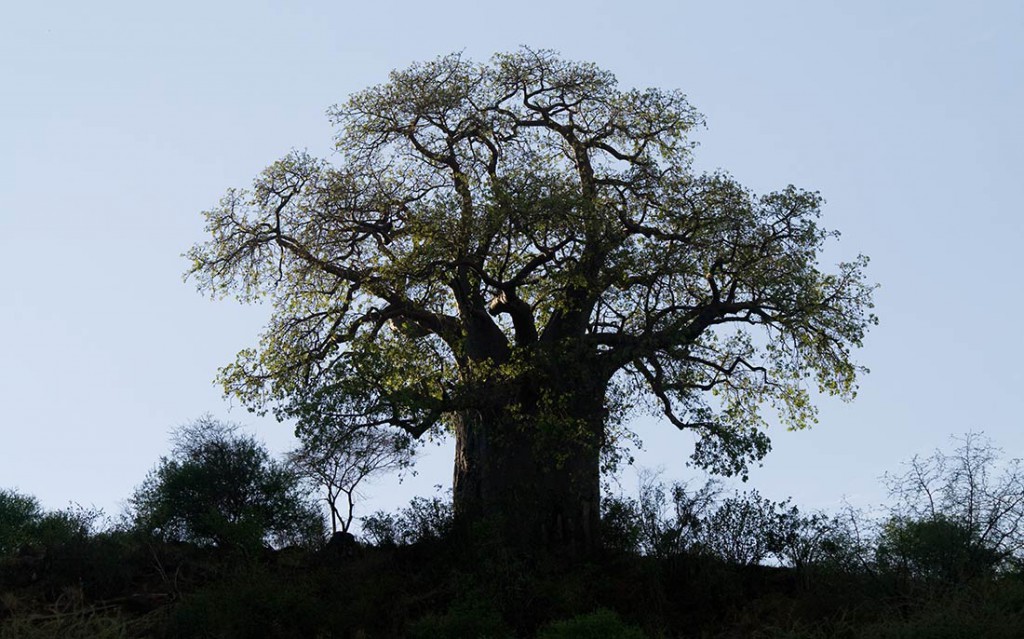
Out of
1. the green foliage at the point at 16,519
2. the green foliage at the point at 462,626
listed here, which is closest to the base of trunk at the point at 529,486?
the green foliage at the point at 462,626

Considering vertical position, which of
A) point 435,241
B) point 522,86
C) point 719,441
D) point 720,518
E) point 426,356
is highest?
point 522,86

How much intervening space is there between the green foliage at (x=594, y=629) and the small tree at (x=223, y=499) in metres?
7.20

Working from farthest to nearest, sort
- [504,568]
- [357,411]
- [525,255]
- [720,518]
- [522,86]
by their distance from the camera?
[522,86], [525,255], [357,411], [720,518], [504,568]

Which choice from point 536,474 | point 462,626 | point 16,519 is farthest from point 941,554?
point 16,519

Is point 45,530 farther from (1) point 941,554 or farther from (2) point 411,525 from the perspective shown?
(1) point 941,554

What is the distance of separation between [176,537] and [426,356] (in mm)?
5383

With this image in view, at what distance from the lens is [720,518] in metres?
19.8

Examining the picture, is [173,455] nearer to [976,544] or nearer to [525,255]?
[525,255]

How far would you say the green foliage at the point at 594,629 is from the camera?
15.7 metres

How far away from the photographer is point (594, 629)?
621 inches

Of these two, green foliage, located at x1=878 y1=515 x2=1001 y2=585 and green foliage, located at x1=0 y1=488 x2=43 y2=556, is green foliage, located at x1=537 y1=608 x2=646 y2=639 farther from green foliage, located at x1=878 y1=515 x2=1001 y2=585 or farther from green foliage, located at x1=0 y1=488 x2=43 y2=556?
green foliage, located at x1=0 y1=488 x2=43 y2=556

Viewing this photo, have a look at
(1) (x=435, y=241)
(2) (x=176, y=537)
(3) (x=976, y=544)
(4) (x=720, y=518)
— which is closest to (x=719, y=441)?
(4) (x=720, y=518)

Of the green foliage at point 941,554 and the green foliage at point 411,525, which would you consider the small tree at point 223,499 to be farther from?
the green foliage at point 941,554

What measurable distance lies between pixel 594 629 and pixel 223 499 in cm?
932
